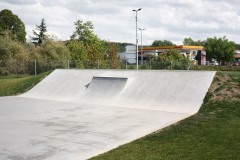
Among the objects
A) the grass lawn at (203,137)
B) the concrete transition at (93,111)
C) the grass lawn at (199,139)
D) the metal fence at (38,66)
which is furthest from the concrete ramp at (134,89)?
the metal fence at (38,66)

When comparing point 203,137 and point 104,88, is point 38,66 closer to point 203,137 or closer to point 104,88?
point 104,88

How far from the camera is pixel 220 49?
71875 mm

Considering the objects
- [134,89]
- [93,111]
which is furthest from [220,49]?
[93,111]

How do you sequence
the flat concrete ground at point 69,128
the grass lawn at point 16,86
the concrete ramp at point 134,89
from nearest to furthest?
the flat concrete ground at point 69,128, the concrete ramp at point 134,89, the grass lawn at point 16,86

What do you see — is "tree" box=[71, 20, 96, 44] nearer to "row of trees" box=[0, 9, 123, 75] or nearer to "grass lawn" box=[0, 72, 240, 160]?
"row of trees" box=[0, 9, 123, 75]

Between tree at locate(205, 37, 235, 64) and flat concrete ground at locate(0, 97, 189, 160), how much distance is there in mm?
61060

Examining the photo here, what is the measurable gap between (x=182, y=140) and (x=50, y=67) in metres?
25.8

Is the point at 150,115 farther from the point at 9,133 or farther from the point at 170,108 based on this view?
the point at 9,133

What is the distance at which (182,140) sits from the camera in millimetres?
8812

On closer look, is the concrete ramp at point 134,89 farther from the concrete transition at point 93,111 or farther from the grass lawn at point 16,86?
the grass lawn at point 16,86

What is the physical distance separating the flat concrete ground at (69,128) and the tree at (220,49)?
61060 millimetres

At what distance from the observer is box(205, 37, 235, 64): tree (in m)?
70.9

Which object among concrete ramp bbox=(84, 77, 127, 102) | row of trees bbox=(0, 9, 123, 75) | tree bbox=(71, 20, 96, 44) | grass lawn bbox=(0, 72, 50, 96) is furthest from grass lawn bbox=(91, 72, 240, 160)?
tree bbox=(71, 20, 96, 44)

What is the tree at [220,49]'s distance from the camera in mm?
70875
